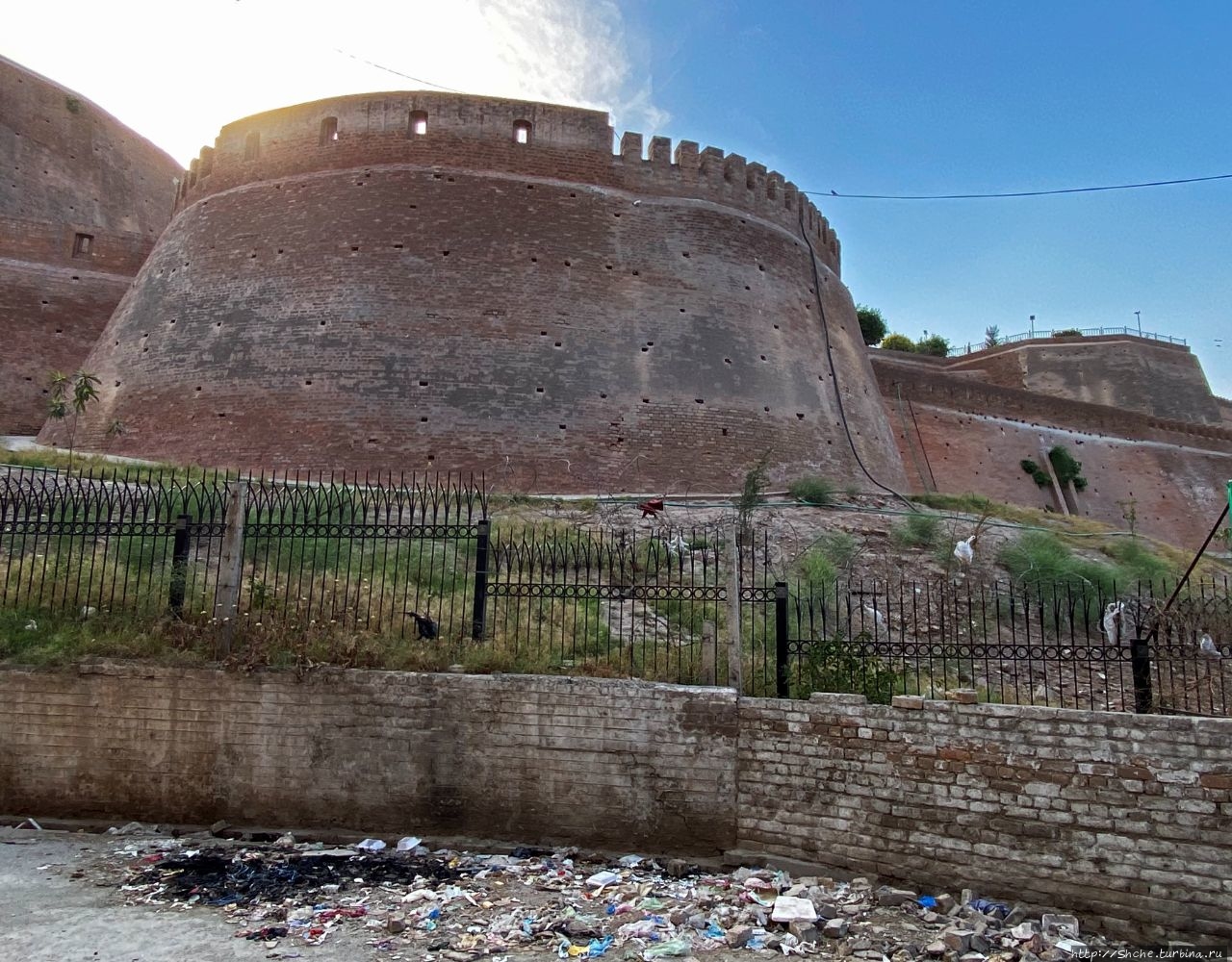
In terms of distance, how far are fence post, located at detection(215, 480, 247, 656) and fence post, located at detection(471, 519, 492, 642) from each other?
1812 mm

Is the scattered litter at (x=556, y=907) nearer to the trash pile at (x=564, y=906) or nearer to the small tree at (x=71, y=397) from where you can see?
the trash pile at (x=564, y=906)

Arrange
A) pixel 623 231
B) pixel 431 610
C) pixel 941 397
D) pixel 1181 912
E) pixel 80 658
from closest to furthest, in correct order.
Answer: pixel 1181 912 < pixel 80 658 < pixel 431 610 < pixel 623 231 < pixel 941 397

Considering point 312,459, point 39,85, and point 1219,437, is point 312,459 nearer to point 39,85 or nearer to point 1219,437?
point 39,85

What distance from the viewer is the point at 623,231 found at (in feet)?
51.3

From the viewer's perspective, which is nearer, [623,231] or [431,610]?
[431,610]

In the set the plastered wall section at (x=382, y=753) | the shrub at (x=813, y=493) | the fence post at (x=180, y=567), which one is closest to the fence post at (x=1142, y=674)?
the plastered wall section at (x=382, y=753)

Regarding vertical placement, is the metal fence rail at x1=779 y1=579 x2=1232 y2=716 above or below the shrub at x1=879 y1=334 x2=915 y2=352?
below

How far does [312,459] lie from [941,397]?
55.8ft

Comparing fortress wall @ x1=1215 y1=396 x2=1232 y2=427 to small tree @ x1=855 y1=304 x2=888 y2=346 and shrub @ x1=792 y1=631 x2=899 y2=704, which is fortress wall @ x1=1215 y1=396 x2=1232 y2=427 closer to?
small tree @ x1=855 y1=304 x2=888 y2=346

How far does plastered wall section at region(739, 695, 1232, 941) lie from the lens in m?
4.76

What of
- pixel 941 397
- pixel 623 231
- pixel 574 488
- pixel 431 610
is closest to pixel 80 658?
pixel 431 610

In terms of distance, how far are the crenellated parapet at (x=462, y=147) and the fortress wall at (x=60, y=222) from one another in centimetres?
330

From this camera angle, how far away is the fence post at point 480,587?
6.81 metres

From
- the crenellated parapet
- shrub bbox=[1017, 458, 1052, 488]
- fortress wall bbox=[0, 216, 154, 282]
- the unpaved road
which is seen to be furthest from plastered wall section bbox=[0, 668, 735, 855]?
shrub bbox=[1017, 458, 1052, 488]
